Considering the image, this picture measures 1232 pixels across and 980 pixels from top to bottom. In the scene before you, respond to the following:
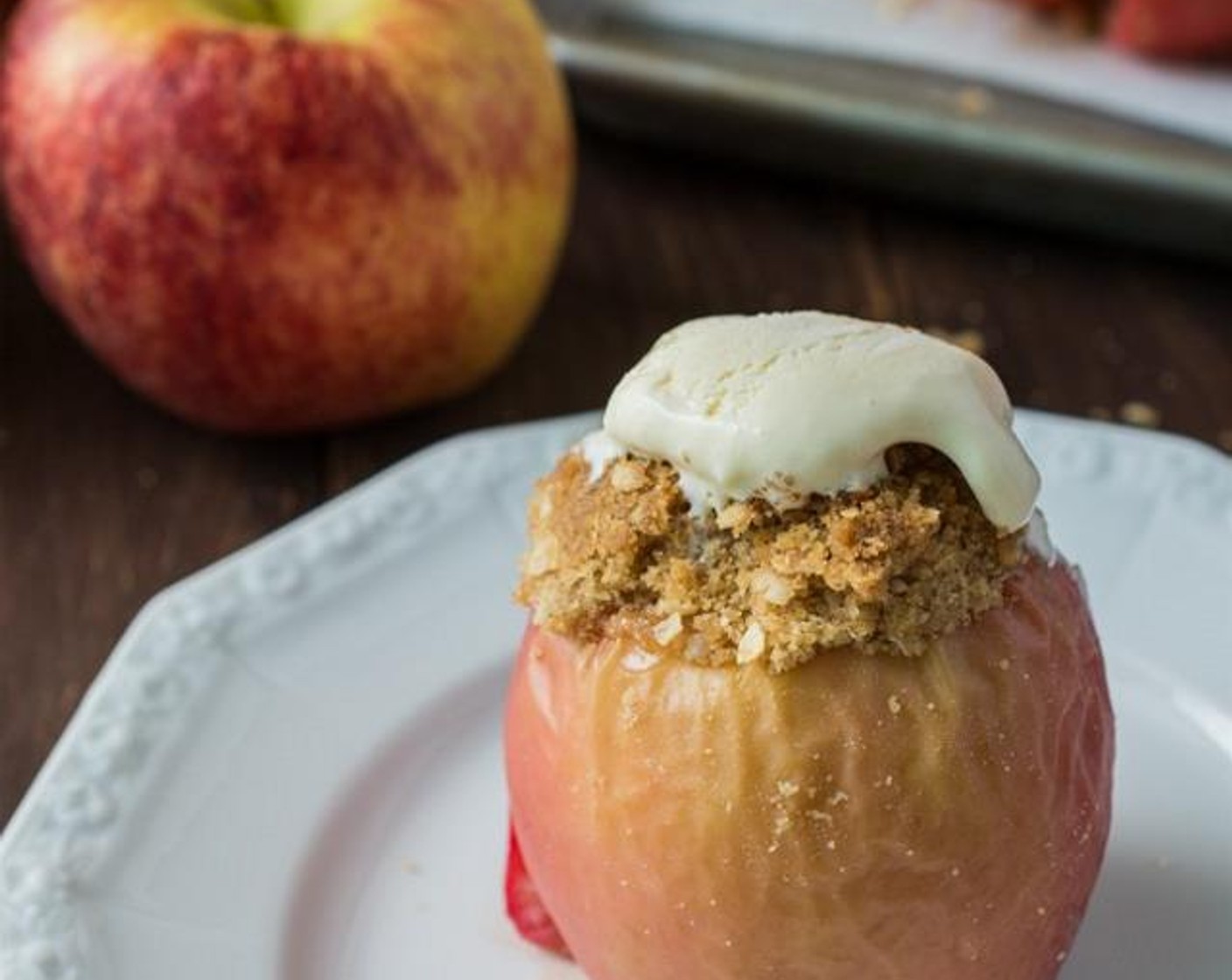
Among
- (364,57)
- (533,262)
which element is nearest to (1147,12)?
(533,262)

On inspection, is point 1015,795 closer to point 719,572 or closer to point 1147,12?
point 719,572

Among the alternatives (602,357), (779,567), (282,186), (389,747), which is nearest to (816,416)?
(779,567)

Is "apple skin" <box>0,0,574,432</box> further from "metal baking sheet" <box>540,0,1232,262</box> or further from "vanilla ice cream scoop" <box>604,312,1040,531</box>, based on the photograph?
"vanilla ice cream scoop" <box>604,312,1040,531</box>

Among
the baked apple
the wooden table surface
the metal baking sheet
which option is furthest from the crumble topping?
the metal baking sheet

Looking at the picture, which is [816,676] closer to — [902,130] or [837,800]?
[837,800]

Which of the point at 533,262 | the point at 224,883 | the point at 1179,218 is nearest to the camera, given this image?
the point at 224,883

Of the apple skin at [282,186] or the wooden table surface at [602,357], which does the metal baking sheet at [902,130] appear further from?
the apple skin at [282,186]
